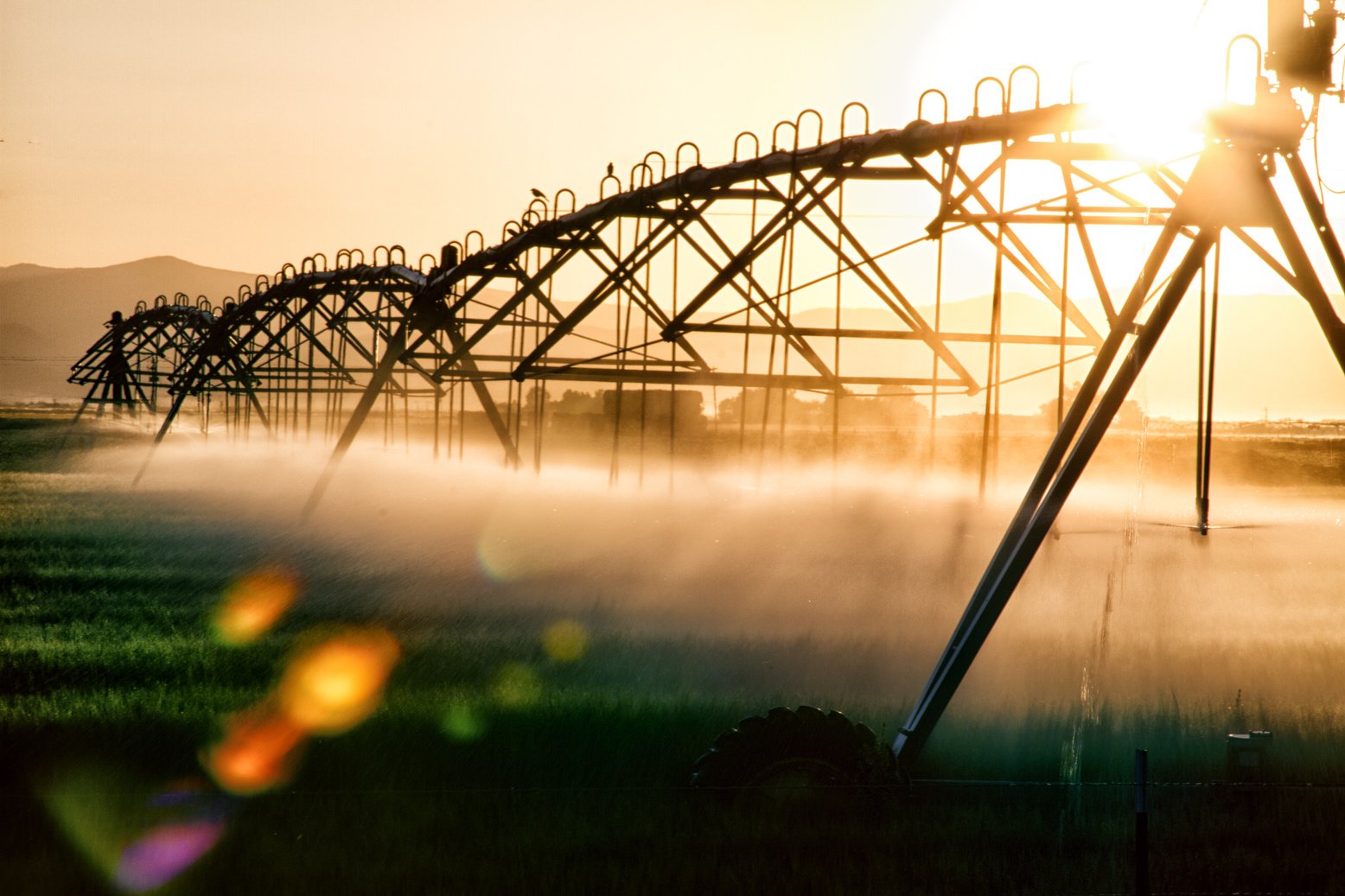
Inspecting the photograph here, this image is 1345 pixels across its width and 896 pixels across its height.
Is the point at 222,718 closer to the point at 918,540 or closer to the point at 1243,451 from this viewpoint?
the point at 918,540

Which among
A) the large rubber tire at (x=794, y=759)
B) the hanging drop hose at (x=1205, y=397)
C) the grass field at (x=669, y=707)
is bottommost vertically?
the grass field at (x=669, y=707)

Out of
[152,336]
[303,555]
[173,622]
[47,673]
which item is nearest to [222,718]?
[47,673]

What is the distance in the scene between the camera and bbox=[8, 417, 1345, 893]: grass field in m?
8.05

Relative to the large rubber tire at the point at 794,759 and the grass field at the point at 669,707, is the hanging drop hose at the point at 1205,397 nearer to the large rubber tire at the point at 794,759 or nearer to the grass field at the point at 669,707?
the grass field at the point at 669,707

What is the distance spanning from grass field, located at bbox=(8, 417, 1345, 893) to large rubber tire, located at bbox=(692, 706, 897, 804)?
0.17 meters

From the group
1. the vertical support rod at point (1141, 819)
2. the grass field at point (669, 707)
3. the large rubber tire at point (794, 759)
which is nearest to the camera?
the vertical support rod at point (1141, 819)

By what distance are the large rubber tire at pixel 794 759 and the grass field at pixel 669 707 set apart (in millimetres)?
173

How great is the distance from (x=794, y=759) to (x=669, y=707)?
106 inches

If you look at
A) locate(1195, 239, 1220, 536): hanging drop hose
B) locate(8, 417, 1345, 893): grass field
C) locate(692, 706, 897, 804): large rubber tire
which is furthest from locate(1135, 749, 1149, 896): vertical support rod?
locate(1195, 239, 1220, 536): hanging drop hose

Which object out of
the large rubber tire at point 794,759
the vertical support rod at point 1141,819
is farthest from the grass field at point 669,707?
the vertical support rod at point 1141,819

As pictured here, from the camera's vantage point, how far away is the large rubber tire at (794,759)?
344 inches

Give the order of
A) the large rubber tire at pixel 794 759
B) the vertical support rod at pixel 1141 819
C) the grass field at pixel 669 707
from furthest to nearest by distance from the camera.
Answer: the large rubber tire at pixel 794 759, the grass field at pixel 669 707, the vertical support rod at pixel 1141 819

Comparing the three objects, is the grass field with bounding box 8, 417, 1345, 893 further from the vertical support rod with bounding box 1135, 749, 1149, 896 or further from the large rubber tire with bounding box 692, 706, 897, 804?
the vertical support rod with bounding box 1135, 749, 1149, 896

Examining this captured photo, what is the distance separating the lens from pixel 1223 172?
8680 mm
